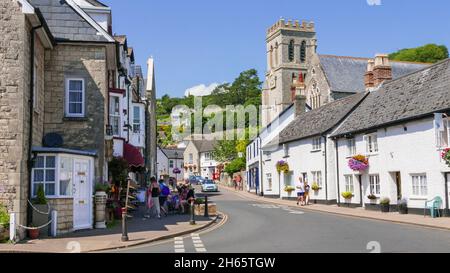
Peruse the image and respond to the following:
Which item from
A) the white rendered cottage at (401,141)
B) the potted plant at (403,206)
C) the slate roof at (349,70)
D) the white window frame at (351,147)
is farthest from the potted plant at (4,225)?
the slate roof at (349,70)

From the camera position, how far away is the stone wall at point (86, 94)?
20.9 m

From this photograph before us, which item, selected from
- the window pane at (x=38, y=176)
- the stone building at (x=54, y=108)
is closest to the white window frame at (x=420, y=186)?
the stone building at (x=54, y=108)

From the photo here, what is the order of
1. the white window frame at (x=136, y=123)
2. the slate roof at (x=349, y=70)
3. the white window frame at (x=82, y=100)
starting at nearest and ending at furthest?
the white window frame at (x=82, y=100) → the white window frame at (x=136, y=123) → the slate roof at (x=349, y=70)

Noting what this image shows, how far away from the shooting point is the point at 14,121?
54.2 ft

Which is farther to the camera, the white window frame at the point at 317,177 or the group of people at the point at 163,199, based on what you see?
the white window frame at the point at 317,177

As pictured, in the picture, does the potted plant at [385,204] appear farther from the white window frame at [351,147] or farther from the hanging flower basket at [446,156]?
the hanging flower basket at [446,156]

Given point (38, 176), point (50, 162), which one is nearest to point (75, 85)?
point (50, 162)

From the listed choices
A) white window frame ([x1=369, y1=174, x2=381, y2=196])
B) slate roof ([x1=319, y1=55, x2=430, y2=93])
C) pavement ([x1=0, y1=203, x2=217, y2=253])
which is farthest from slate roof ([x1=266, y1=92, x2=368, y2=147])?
pavement ([x1=0, y1=203, x2=217, y2=253])

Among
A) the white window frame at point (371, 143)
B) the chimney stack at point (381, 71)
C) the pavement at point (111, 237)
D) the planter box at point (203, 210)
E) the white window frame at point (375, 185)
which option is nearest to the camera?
the pavement at point (111, 237)

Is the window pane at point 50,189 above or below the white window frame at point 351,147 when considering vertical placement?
below

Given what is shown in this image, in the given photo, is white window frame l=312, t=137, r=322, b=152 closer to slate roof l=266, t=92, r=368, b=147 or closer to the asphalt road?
slate roof l=266, t=92, r=368, b=147

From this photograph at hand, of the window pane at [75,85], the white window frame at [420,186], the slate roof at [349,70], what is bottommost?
the white window frame at [420,186]

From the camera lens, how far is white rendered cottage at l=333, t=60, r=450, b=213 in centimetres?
2512

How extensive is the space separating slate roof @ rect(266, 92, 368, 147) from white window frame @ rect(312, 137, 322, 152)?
0.47 meters
